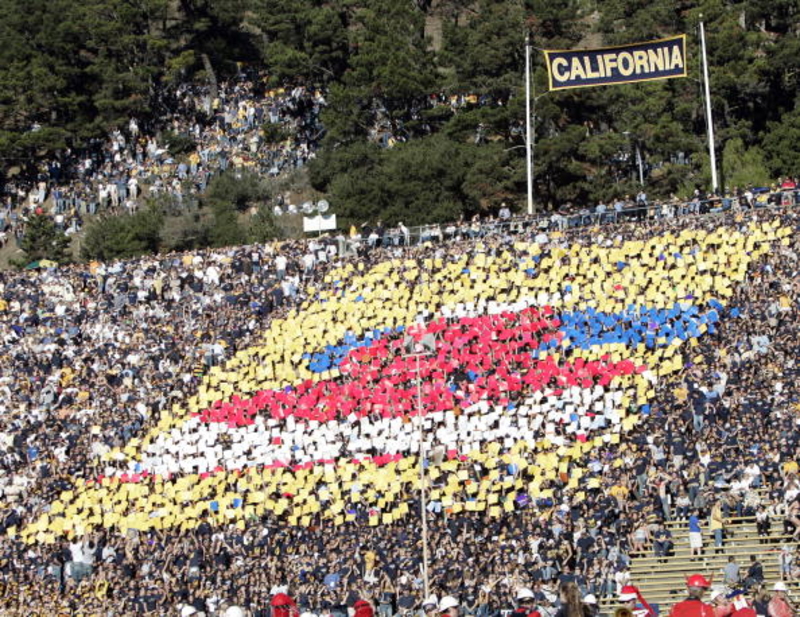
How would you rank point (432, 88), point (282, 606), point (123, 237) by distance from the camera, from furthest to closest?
point (432, 88)
point (123, 237)
point (282, 606)

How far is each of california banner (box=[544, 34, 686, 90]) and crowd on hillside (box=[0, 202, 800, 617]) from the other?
765 cm

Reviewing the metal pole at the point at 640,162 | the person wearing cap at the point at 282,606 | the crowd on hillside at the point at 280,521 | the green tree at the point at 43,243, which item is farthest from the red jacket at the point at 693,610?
the green tree at the point at 43,243

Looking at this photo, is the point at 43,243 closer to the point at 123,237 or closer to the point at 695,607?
the point at 123,237

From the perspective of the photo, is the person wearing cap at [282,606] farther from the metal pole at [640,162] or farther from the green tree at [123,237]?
the green tree at [123,237]

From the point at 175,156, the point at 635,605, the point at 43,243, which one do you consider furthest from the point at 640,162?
the point at 635,605

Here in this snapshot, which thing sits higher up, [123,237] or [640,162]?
[640,162]

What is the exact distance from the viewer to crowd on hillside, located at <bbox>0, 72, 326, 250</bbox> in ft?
237

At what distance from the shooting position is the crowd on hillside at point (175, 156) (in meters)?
72.1

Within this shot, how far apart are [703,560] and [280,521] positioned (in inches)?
459

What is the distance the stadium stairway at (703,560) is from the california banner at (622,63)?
2327 centimetres

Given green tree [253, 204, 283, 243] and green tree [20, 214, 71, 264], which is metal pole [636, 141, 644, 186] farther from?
green tree [20, 214, 71, 264]

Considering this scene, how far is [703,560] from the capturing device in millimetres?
33500

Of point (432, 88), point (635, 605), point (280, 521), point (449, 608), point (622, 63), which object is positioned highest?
point (432, 88)

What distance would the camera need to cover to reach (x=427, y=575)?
33250 mm
